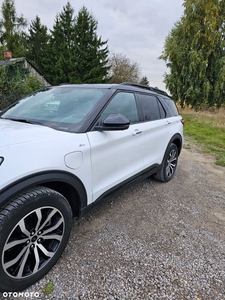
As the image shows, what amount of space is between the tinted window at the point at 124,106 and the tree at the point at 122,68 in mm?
31755

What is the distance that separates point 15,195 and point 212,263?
1942 millimetres

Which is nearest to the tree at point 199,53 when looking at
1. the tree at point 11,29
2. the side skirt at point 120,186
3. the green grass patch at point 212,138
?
the green grass patch at point 212,138

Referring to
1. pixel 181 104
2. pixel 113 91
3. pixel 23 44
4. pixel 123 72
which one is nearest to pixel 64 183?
pixel 113 91

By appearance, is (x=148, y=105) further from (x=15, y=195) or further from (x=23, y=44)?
(x=23, y=44)

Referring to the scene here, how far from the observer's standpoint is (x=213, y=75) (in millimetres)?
A: 17281

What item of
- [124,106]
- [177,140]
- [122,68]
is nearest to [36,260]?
[124,106]

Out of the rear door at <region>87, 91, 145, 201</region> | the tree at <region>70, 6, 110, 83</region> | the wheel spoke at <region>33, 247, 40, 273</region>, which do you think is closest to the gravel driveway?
the wheel spoke at <region>33, 247, 40, 273</region>

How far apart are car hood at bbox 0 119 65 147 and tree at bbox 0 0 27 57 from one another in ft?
116

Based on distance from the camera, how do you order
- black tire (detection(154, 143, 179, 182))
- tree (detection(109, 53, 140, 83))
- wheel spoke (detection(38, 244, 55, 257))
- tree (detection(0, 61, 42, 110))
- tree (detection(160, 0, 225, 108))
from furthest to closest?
tree (detection(109, 53, 140, 83)) < tree (detection(0, 61, 42, 110)) < tree (detection(160, 0, 225, 108)) < black tire (detection(154, 143, 179, 182)) < wheel spoke (detection(38, 244, 55, 257))

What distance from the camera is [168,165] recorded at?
150 inches

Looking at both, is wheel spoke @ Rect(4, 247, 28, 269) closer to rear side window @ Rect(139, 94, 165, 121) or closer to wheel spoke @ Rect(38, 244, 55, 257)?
wheel spoke @ Rect(38, 244, 55, 257)

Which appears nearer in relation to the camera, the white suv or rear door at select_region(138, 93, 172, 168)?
the white suv

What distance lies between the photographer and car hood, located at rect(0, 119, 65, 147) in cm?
154

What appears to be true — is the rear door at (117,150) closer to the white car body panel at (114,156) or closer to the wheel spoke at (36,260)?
the white car body panel at (114,156)
